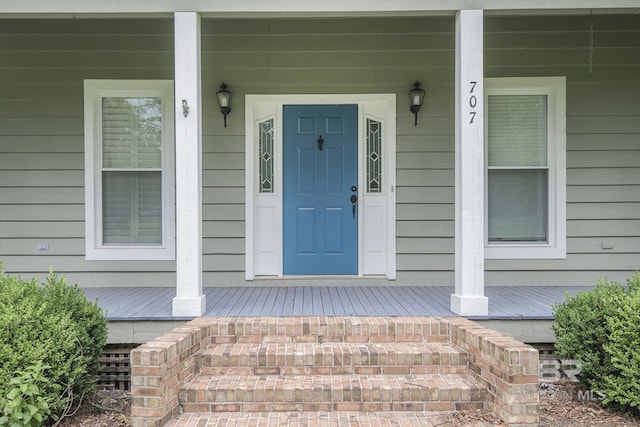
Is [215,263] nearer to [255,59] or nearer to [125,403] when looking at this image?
[125,403]

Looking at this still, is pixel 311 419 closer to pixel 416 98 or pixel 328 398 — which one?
pixel 328 398

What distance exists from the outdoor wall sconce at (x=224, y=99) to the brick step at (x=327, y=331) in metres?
2.31

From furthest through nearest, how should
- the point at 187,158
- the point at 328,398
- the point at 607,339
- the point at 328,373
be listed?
the point at 187,158 < the point at 328,373 < the point at 607,339 < the point at 328,398

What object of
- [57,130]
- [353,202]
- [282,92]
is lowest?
[353,202]

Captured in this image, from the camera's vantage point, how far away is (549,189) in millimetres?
4633

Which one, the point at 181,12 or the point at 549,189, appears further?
the point at 549,189

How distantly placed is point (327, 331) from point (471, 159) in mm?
1762

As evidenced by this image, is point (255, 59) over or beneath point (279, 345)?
over

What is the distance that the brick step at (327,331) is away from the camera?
3201 mm

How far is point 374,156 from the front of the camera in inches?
185

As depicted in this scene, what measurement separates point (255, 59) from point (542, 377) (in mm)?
3973

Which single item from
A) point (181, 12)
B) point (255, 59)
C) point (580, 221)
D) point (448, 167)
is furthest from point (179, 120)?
point (580, 221)

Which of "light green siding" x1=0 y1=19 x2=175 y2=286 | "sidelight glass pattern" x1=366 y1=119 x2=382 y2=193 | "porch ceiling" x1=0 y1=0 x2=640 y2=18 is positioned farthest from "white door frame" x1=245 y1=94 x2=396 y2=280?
"porch ceiling" x1=0 y1=0 x2=640 y2=18

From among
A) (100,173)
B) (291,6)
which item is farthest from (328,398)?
(100,173)
